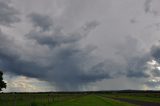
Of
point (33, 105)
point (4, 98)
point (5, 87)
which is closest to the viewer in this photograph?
point (33, 105)

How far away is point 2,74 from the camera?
55.6 meters

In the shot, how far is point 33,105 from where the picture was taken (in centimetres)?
3934

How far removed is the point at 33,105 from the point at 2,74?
59.8 feet

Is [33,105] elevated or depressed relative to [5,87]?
depressed

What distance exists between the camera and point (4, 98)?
51125 millimetres

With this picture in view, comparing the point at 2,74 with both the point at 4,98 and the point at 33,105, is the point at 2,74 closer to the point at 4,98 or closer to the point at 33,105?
the point at 4,98

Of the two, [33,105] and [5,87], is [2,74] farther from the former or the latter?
[33,105]

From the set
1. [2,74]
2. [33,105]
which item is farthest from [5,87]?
[33,105]

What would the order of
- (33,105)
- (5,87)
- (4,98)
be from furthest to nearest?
(5,87) → (4,98) → (33,105)

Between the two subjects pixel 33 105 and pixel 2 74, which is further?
pixel 2 74

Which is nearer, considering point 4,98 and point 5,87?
point 4,98

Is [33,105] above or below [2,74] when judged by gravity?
below

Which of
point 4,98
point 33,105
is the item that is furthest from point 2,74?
point 33,105

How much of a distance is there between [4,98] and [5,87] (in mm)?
4205
